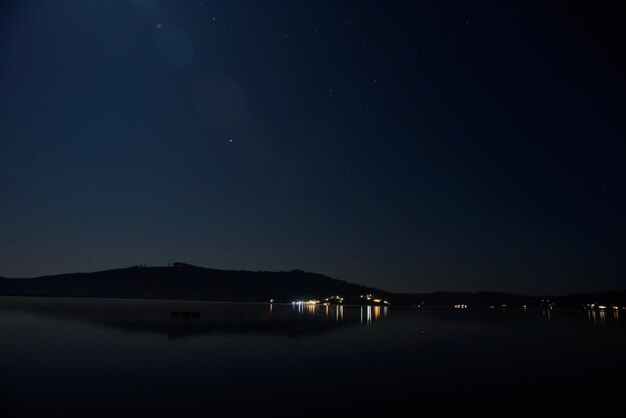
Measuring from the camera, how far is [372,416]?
20.9 metres

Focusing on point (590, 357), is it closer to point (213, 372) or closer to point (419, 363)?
point (419, 363)

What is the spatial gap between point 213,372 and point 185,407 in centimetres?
963

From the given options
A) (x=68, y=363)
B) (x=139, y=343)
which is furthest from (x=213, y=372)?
(x=139, y=343)

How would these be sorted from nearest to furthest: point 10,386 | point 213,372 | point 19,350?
point 10,386
point 213,372
point 19,350

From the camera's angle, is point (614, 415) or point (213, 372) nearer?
point (614, 415)

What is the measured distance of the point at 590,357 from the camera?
45.3 m

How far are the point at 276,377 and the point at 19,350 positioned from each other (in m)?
24.9

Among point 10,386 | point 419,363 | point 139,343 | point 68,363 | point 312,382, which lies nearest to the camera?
point 10,386

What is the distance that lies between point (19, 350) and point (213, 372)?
20826mm

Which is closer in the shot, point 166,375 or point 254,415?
point 254,415

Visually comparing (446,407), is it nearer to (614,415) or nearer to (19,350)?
(614,415)

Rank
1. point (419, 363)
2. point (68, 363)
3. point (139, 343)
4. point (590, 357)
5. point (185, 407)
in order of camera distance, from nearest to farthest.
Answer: point (185, 407)
point (68, 363)
point (419, 363)
point (590, 357)
point (139, 343)

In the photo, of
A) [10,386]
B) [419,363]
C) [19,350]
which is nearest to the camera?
[10,386]

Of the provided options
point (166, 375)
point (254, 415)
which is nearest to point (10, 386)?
point (166, 375)
